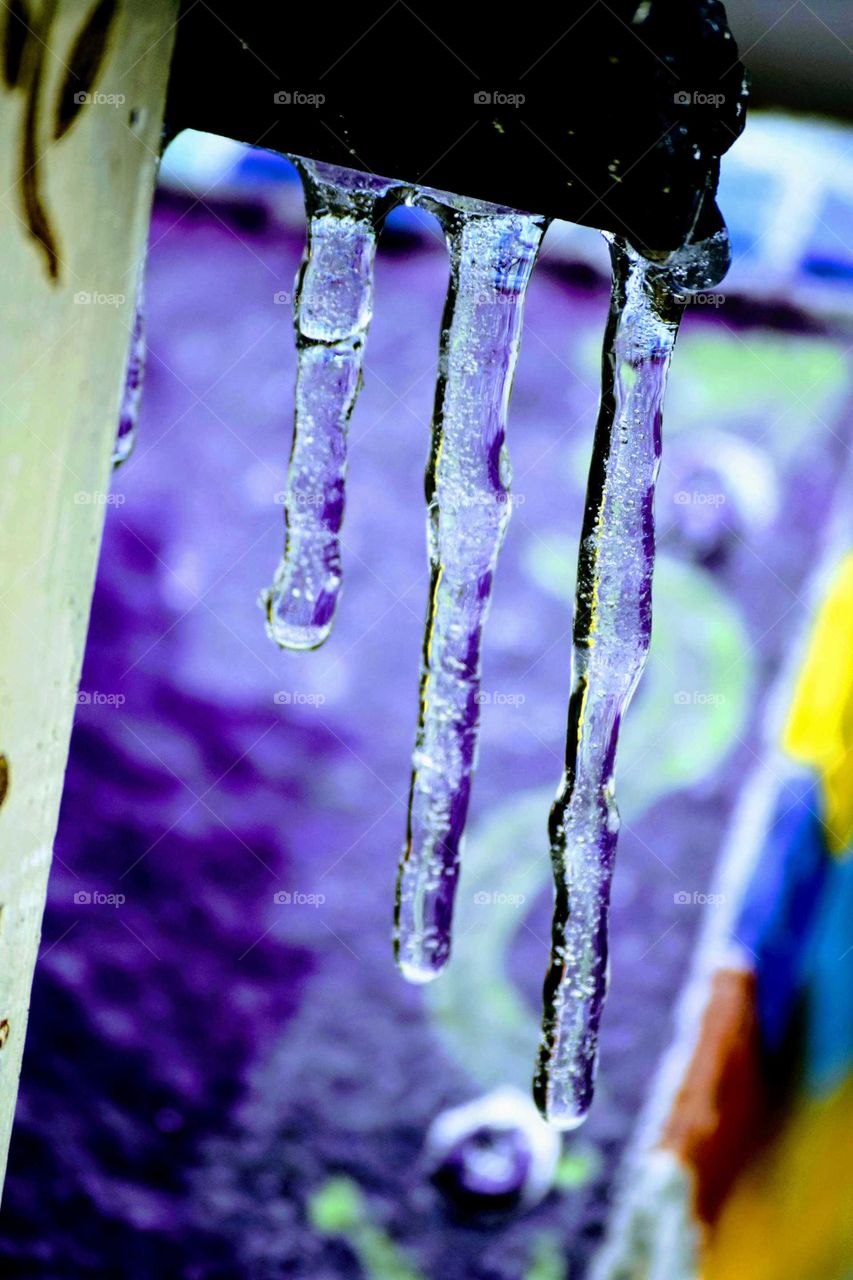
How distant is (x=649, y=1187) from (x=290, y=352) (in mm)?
2546

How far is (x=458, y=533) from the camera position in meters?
0.58

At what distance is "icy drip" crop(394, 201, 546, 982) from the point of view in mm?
487

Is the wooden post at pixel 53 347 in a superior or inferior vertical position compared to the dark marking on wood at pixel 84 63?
inferior

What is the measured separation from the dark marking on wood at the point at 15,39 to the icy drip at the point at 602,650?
237mm

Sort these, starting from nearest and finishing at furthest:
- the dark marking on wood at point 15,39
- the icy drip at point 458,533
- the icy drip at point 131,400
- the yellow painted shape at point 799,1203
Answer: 1. the dark marking on wood at point 15,39
2. the icy drip at point 458,533
3. the icy drip at point 131,400
4. the yellow painted shape at point 799,1203

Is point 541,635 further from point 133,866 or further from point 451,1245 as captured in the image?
point 451,1245

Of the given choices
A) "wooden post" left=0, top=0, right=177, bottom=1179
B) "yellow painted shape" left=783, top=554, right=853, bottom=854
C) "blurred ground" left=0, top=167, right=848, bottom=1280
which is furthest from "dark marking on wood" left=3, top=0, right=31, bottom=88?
"yellow painted shape" left=783, top=554, right=853, bottom=854

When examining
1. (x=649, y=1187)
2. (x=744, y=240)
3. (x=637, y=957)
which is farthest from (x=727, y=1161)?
(x=744, y=240)

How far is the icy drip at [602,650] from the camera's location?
19.4 inches

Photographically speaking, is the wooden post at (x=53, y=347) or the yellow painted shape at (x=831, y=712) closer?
the wooden post at (x=53, y=347)

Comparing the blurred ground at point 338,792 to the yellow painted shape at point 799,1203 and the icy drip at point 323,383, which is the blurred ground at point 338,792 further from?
the icy drip at point 323,383

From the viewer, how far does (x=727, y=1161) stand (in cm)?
275

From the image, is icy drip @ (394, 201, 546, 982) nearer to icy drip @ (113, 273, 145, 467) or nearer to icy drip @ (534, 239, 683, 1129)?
icy drip @ (534, 239, 683, 1129)

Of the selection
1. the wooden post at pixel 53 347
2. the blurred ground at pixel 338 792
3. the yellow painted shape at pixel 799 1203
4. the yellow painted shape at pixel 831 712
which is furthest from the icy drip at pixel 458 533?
the yellow painted shape at pixel 799 1203
